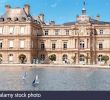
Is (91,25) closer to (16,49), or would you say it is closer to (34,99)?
(16,49)

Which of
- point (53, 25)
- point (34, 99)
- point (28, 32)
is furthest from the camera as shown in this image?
point (53, 25)

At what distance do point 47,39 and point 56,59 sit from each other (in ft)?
14.9

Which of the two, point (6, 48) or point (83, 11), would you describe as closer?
point (6, 48)

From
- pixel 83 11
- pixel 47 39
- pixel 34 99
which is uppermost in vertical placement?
pixel 83 11

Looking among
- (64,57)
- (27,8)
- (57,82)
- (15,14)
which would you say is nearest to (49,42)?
(64,57)

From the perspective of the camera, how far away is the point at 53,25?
72.3 m

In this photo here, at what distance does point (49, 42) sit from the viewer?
70188 millimetres

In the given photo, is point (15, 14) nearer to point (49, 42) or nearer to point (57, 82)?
point (49, 42)

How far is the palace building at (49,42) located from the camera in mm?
67375

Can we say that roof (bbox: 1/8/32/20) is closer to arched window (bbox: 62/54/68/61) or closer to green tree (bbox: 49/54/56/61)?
green tree (bbox: 49/54/56/61)

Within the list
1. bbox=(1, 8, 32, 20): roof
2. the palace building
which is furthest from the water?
bbox=(1, 8, 32, 20): roof

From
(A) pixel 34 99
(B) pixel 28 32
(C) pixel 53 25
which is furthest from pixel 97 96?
(C) pixel 53 25

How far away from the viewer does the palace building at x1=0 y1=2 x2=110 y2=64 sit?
221ft

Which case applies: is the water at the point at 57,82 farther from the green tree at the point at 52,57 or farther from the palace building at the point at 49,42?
the palace building at the point at 49,42
